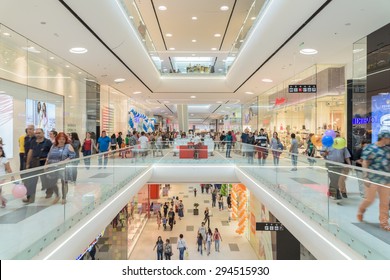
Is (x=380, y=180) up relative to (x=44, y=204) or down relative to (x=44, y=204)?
up

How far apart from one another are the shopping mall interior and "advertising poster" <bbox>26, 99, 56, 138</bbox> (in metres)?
0.06

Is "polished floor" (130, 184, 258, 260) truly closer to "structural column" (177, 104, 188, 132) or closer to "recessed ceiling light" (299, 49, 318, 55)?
"recessed ceiling light" (299, 49, 318, 55)

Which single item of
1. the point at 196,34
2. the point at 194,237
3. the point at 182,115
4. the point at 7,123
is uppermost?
the point at 196,34

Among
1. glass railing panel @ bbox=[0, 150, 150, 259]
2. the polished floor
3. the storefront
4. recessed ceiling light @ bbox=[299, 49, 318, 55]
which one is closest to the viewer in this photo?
glass railing panel @ bbox=[0, 150, 150, 259]

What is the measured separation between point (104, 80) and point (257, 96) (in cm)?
1067

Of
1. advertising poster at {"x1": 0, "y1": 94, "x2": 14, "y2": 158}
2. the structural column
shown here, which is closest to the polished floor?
advertising poster at {"x1": 0, "y1": 94, "x2": 14, "y2": 158}

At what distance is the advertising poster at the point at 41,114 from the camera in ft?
30.9

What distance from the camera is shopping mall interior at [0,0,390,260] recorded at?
4.16 m

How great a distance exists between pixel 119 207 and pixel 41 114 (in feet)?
15.4

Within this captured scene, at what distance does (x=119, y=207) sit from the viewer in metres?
7.52

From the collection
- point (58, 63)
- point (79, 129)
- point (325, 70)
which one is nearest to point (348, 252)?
point (325, 70)

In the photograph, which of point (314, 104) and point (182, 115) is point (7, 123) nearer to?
point (314, 104)

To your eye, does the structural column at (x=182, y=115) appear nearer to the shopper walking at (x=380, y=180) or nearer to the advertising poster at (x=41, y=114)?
the advertising poster at (x=41, y=114)

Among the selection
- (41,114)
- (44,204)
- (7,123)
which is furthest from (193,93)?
(44,204)
